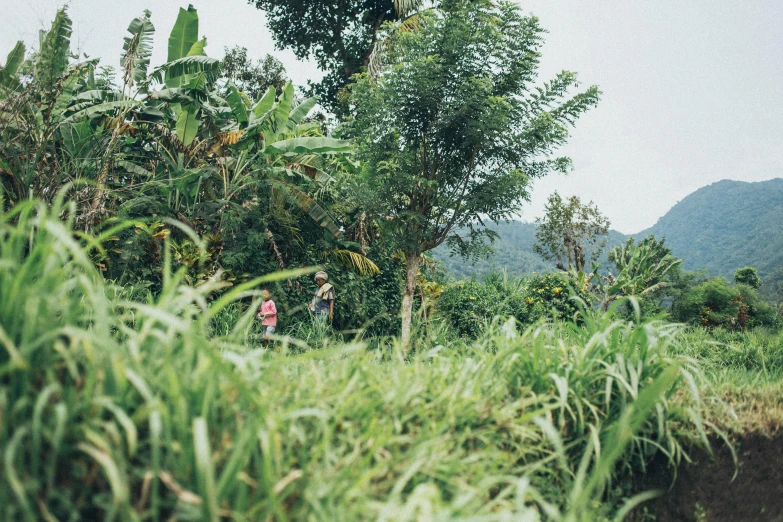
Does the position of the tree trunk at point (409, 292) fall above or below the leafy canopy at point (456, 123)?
below

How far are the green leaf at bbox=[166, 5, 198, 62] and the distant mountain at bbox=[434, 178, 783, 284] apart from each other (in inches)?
1131

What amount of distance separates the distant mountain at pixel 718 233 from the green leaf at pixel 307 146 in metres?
27.8

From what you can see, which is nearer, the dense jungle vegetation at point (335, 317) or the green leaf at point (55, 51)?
the dense jungle vegetation at point (335, 317)

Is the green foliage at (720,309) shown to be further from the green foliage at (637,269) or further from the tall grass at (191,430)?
the tall grass at (191,430)

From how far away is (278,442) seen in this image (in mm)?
1425

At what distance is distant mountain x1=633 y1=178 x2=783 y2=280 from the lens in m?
76.5

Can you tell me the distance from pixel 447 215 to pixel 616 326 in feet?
19.6

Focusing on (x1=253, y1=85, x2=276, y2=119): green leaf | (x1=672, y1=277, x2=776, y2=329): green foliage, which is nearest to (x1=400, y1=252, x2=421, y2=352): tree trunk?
(x1=253, y1=85, x2=276, y2=119): green leaf

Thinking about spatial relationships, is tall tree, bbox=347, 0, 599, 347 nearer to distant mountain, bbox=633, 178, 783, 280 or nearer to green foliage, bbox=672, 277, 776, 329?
green foliage, bbox=672, 277, 776, 329

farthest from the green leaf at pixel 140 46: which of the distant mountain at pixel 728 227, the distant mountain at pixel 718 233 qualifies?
the distant mountain at pixel 728 227

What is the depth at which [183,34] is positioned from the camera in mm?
9242

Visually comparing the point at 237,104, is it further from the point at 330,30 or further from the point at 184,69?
the point at 330,30

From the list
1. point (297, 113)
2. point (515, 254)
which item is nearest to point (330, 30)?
point (297, 113)

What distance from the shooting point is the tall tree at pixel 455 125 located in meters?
7.49
